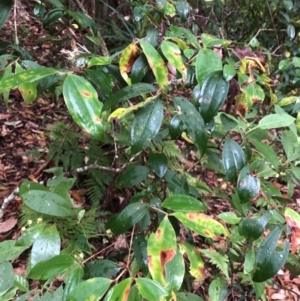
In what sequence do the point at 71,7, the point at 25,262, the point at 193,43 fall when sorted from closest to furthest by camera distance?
the point at 193,43
the point at 71,7
the point at 25,262

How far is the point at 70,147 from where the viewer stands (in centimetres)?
207

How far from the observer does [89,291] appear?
2.12ft

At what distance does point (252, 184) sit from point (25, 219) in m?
1.20

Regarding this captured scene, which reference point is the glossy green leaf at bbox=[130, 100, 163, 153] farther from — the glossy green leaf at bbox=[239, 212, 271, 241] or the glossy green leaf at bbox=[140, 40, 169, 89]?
the glossy green leaf at bbox=[239, 212, 271, 241]

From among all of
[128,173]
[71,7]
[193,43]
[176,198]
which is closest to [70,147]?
[71,7]

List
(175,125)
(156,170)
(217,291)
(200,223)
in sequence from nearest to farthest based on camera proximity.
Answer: (200,223), (175,125), (156,170), (217,291)

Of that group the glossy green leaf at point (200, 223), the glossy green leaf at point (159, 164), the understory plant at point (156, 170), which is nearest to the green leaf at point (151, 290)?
the understory plant at point (156, 170)

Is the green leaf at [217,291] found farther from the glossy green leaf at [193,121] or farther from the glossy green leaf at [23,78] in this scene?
the glossy green leaf at [23,78]

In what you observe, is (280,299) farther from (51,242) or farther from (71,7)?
(71,7)

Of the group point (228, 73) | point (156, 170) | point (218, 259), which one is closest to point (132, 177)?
point (156, 170)

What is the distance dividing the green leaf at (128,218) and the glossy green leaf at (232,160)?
21cm

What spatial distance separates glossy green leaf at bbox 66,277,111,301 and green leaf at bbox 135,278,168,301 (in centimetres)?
7

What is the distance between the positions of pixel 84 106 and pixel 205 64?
0.97 feet

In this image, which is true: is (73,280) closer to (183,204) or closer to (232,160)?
(183,204)
